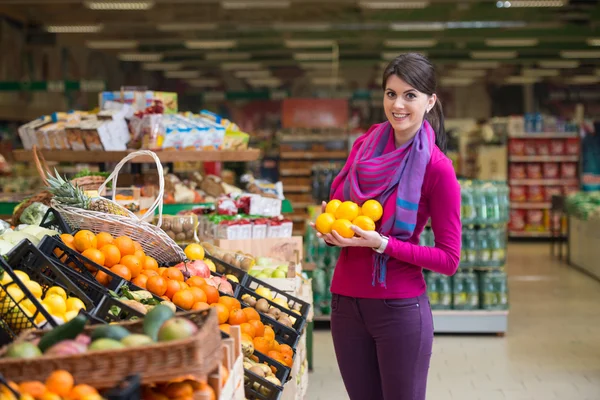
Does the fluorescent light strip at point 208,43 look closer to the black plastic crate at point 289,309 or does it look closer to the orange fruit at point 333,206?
the black plastic crate at point 289,309

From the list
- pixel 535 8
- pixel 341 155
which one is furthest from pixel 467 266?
pixel 535 8

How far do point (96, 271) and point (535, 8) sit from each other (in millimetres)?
13518

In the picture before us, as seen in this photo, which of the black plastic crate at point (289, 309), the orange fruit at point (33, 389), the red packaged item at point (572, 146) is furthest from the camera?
the red packaged item at point (572, 146)

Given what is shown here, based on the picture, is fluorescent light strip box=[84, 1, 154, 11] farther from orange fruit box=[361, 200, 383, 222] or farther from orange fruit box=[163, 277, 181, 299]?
orange fruit box=[361, 200, 383, 222]

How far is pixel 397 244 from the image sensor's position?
248 centimetres

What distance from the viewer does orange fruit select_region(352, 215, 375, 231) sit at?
8.21ft

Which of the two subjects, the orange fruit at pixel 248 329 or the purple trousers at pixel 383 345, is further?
the orange fruit at pixel 248 329

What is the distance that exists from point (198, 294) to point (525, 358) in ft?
12.7

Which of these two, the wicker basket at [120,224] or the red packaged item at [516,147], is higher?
the red packaged item at [516,147]

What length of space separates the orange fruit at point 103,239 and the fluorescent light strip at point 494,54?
1833 centimetres

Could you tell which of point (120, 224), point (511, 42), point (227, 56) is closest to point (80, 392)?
point (120, 224)

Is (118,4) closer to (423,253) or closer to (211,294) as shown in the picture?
(211,294)

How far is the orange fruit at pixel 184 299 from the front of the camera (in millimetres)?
2898

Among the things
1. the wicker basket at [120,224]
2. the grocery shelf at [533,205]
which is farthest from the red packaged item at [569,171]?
the wicker basket at [120,224]
